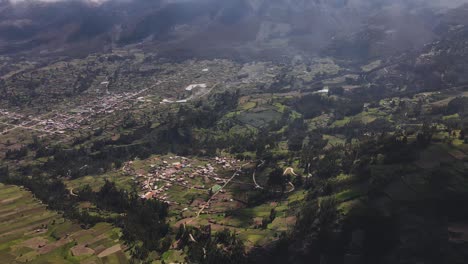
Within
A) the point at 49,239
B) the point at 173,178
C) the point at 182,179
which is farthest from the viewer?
the point at 173,178

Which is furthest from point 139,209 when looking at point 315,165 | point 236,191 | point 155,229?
point 315,165

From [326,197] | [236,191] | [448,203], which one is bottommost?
[236,191]

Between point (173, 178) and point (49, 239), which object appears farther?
point (173, 178)

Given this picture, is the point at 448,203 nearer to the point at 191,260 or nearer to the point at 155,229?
the point at 191,260

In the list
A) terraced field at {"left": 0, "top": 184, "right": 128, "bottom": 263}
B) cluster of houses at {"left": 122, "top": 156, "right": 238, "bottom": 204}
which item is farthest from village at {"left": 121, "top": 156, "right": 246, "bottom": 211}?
terraced field at {"left": 0, "top": 184, "right": 128, "bottom": 263}

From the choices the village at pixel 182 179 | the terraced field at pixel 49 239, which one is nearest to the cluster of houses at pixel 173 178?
the village at pixel 182 179

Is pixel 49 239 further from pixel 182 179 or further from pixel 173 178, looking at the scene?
pixel 182 179

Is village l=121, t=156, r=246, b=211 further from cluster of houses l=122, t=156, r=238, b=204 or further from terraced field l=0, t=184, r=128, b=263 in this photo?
terraced field l=0, t=184, r=128, b=263

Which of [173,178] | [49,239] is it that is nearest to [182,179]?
[173,178]
